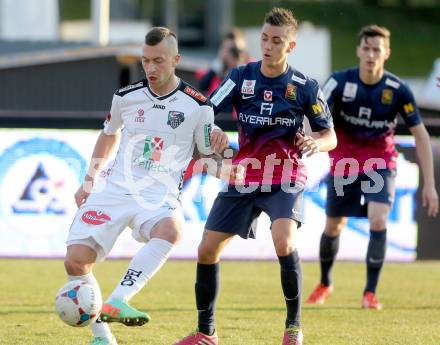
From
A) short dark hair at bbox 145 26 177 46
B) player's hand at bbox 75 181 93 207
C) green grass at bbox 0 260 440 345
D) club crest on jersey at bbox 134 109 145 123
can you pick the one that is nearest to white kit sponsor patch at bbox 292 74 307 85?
short dark hair at bbox 145 26 177 46

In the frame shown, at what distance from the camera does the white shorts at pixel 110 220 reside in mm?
7230

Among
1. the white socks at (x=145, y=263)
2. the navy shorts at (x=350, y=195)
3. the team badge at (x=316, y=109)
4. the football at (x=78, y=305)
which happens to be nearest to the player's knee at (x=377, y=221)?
the navy shorts at (x=350, y=195)

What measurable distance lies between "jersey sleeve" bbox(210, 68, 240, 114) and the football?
1.67m

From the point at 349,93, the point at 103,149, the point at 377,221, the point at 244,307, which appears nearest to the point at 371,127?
the point at 349,93

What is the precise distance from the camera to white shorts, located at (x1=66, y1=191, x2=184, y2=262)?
7.23 metres

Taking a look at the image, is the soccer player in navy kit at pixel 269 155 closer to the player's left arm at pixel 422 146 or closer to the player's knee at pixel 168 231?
the player's knee at pixel 168 231

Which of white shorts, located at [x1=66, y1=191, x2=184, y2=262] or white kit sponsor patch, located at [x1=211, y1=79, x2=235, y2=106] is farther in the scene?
white kit sponsor patch, located at [x1=211, y1=79, x2=235, y2=106]

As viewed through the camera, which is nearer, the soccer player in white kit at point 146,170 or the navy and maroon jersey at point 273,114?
the soccer player in white kit at point 146,170

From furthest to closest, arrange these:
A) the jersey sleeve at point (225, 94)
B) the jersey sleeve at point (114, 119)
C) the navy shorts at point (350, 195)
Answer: the navy shorts at point (350, 195) → the jersey sleeve at point (225, 94) → the jersey sleeve at point (114, 119)

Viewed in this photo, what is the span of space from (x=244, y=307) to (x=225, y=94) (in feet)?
8.74

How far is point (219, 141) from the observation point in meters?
7.22

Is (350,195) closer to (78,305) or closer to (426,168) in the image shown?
(426,168)

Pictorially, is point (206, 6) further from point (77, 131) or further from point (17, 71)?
point (77, 131)

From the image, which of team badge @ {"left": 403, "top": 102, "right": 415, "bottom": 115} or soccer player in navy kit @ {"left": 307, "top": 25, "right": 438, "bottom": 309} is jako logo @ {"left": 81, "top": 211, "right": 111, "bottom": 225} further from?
team badge @ {"left": 403, "top": 102, "right": 415, "bottom": 115}
